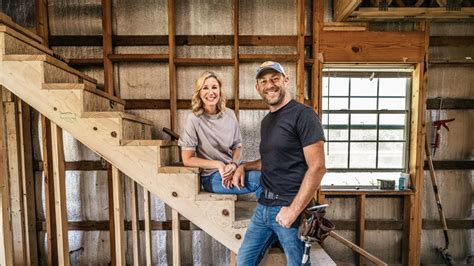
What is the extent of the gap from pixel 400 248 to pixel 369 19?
2.52 metres

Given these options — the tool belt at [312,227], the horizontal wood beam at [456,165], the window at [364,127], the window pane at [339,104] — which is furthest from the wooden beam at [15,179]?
the horizontal wood beam at [456,165]

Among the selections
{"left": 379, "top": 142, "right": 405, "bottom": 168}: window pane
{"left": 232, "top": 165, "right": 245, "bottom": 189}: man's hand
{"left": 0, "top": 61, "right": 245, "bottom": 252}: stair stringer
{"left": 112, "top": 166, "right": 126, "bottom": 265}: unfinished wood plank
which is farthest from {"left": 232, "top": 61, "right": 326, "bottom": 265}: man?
{"left": 379, "top": 142, "right": 405, "bottom": 168}: window pane

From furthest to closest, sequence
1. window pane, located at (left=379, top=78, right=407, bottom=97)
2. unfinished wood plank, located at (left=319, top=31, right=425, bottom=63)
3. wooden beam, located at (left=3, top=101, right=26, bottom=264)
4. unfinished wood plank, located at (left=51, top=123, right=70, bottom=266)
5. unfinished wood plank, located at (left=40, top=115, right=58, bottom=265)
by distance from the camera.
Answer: window pane, located at (left=379, top=78, right=407, bottom=97) < unfinished wood plank, located at (left=319, top=31, right=425, bottom=63) < unfinished wood plank, located at (left=40, top=115, right=58, bottom=265) < wooden beam, located at (left=3, top=101, right=26, bottom=264) < unfinished wood plank, located at (left=51, top=123, right=70, bottom=266)

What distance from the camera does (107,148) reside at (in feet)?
6.33

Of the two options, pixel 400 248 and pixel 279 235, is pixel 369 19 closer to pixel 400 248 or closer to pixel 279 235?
pixel 279 235

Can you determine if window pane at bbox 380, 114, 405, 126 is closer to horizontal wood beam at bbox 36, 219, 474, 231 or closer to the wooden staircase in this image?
horizontal wood beam at bbox 36, 219, 474, 231

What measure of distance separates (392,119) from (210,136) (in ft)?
7.97

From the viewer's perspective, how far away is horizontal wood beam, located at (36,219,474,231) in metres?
3.02

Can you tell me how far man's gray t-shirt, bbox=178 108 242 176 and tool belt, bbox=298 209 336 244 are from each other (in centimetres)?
71

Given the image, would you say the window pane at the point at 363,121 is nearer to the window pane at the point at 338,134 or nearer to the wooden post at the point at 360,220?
the window pane at the point at 338,134

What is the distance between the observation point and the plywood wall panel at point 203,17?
9.54 ft

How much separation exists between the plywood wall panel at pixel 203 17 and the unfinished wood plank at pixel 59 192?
1569 millimetres

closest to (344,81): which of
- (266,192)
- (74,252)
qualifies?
(266,192)

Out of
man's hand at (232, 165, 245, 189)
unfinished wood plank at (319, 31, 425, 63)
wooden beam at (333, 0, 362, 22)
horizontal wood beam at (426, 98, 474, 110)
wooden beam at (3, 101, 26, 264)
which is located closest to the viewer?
man's hand at (232, 165, 245, 189)
